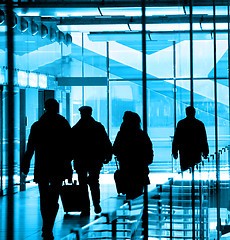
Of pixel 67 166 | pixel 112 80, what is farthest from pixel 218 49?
pixel 67 166

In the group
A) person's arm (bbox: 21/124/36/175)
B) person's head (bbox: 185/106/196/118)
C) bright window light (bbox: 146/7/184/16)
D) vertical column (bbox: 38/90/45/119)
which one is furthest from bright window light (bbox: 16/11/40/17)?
person's arm (bbox: 21/124/36/175)

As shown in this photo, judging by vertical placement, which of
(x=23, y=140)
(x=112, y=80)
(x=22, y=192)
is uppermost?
(x=112, y=80)

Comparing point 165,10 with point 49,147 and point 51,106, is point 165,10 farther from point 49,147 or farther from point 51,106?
point 49,147

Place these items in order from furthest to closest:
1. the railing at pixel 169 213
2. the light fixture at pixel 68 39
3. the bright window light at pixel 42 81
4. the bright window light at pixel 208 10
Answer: the light fixture at pixel 68 39, the bright window light at pixel 42 81, the bright window light at pixel 208 10, the railing at pixel 169 213

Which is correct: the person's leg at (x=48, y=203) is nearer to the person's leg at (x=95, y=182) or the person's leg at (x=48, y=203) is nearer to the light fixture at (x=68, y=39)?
the person's leg at (x=95, y=182)

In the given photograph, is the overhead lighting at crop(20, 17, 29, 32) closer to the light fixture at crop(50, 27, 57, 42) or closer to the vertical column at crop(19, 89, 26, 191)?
the vertical column at crop(19, 89, 26, 191)

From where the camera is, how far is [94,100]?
18.7m

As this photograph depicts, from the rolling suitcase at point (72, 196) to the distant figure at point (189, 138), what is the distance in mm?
1482

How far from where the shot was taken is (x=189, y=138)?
852 centimetres

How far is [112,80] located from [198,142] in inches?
400

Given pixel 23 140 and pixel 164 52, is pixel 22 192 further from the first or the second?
pixel 164 52

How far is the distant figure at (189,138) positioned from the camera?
850 cm

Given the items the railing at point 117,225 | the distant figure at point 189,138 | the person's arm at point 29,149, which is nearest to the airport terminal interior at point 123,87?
the railing at point 117,225

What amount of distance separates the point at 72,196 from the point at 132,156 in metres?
1.56
